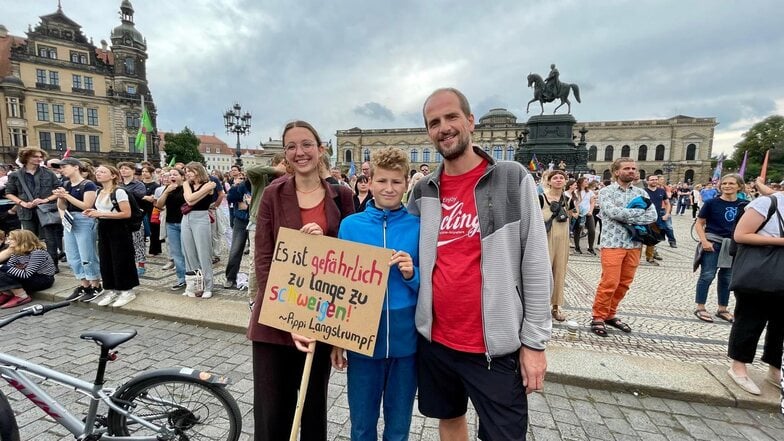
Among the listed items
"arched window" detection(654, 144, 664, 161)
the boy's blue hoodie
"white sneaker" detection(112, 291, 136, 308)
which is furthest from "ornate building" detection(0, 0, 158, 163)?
"arched window" detection(654, 144, 664, 161)

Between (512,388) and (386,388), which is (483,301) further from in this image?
(386,388)

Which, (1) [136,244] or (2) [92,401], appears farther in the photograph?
(1) [136,244]

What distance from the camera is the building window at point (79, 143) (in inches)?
1906

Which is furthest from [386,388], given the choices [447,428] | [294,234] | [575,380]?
[575,380]

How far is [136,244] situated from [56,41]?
61307 millimetres

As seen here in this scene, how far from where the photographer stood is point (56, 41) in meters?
46.0

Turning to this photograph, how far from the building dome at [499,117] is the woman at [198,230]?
66.6m

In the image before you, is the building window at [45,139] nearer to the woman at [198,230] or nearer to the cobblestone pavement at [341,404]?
the woman at [198,230]

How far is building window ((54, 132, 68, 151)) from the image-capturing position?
47.1m

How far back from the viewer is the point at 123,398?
86.9 inches

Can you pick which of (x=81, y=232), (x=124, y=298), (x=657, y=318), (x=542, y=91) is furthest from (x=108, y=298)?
(x=542, y=91)

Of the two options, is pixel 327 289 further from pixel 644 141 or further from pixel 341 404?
pixel 644 141

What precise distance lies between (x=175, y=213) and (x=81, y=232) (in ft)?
4.16

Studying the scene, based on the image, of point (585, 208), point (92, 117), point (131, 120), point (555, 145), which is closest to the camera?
point (585, 208)
